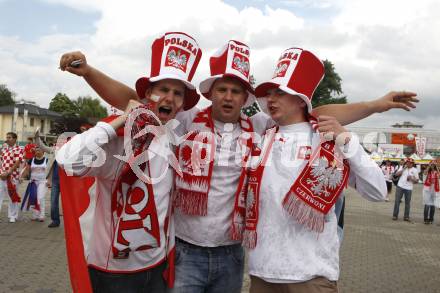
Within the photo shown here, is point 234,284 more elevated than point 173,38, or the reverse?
point 173,38

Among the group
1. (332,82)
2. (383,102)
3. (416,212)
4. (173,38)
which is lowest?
(416,212)

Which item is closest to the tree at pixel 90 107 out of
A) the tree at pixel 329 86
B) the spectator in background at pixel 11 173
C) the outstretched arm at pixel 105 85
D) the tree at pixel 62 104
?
the tree at pixel 62 104

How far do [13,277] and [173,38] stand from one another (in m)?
4.09

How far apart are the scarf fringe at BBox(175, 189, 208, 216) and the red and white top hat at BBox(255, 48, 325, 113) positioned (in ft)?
2.53

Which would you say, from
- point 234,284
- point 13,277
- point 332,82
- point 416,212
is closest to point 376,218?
point 416,212

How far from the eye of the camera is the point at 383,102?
286cm

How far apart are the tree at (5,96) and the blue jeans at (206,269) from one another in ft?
264

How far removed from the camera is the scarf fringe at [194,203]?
8.67ft

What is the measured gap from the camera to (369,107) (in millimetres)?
2881

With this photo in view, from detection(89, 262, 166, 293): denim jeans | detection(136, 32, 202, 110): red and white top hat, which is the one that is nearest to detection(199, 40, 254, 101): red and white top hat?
detection(136, 32, 202, 110): red and white top hat

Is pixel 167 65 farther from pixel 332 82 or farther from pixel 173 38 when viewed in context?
pixel 332 82

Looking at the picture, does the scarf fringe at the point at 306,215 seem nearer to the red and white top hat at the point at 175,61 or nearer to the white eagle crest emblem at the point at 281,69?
the white eagle crest emblem at the point at 281,69

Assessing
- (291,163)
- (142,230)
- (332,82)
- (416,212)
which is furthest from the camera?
(332,82)

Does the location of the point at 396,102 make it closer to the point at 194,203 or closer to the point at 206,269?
the point at 194,203
